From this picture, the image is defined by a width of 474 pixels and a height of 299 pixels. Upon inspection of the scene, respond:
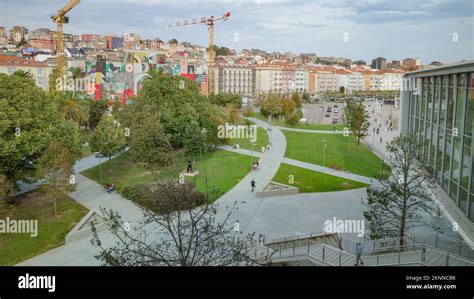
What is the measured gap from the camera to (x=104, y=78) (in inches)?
2694

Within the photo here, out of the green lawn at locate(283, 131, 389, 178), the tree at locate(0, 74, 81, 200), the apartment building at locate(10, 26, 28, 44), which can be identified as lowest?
the green lawn at locate(283, 131, 389, 178)

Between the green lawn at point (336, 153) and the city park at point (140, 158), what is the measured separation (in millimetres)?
72

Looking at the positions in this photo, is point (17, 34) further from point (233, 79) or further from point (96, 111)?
point (96, 111)

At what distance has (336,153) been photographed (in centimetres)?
3167

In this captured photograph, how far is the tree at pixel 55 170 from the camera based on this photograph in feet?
57.5

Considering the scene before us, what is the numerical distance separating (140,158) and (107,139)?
3.41m

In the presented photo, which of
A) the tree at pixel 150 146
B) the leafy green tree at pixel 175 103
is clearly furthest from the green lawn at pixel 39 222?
the leafy green tree at pixel 175 103

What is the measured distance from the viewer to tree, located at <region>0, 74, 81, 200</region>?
57.9ft

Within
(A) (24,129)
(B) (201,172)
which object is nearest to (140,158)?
(B) (201,172)

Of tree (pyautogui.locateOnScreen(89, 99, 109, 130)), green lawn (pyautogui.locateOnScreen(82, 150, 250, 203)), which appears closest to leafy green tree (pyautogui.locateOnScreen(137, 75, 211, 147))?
green lawn (pyautogui.locateOnScreen(82, 150, 250, 203))

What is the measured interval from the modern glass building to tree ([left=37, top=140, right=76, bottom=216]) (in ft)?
44.2

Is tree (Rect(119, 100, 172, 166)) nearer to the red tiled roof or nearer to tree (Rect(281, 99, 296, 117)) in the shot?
tree (Rect(281, 99, 296, 117))

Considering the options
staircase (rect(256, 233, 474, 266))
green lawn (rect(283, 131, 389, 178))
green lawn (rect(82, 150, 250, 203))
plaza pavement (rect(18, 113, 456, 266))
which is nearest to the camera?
staircase (rect(256, 233, 474, 266))
